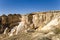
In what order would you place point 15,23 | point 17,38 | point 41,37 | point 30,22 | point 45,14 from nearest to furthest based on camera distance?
point 41,37
point 17,38
point 45,14
point 30,22
point 15,23

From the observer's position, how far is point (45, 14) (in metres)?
32.3

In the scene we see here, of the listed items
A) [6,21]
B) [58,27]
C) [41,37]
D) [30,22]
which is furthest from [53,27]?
[6,21]

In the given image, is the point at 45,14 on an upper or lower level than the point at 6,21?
upper

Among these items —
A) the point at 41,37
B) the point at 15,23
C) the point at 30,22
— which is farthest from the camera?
the point at 15,23

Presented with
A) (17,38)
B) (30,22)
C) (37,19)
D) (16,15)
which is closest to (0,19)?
(16,15)

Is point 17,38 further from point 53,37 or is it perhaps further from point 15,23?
point 15,23

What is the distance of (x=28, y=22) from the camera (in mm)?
37938

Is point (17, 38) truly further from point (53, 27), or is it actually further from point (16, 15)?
point (16, 15)

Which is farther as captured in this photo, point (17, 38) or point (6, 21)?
point (6, 21)

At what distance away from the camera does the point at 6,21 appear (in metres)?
45.9

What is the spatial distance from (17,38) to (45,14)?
46.5 ft

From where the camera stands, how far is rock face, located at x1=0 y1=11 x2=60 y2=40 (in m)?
25.5

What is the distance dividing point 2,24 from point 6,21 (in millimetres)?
1414

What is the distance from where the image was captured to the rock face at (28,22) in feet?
83.8
